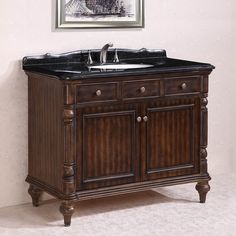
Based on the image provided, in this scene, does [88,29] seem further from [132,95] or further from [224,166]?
[224,166]

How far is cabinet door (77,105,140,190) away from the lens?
13.1 ft

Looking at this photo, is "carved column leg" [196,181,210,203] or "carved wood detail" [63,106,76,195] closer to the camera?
"carved wood detail" [63,106,76,195]

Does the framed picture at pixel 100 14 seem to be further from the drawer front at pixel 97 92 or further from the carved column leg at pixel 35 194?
the carved column leg at pixel 35 194

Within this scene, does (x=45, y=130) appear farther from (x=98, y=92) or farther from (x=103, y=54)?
(x=103, y=54)

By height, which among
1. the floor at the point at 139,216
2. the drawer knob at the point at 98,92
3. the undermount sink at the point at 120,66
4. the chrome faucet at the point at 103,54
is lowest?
the floor at the point at 139,216

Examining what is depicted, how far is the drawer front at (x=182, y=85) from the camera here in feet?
13.7

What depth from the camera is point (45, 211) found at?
13.9 ft

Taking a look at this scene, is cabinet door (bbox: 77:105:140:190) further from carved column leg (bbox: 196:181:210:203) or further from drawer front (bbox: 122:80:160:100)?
carved column leg (bbox: 196:181:210:203)

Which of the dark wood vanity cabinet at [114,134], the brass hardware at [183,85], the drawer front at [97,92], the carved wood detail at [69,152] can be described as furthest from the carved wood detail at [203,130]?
the carved wood detail at [69,152]

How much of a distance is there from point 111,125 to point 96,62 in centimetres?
50

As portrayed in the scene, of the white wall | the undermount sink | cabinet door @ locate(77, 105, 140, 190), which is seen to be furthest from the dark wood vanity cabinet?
the undermount sink

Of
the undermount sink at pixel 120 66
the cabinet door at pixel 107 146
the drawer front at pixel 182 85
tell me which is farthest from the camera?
the undermount sink at pixel 120 66

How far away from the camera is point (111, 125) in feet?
13.3

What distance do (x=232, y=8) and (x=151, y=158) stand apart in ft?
4.46
